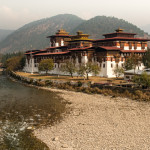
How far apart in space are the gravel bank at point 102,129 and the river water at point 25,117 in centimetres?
167

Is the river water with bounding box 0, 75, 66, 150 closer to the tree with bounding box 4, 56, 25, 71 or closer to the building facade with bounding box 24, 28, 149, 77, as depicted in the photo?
the building facade with bounding box 24, 28, 149, 77

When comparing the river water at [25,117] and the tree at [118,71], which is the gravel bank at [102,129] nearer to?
the river water at [25,117]

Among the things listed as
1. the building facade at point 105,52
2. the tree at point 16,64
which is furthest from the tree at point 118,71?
the tree at point 16,64

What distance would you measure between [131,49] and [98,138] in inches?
2617

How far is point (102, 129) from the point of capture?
30547mm

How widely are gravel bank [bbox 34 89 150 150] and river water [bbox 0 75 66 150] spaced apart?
1672mm

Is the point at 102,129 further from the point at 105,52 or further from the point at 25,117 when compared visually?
the point at 105,52

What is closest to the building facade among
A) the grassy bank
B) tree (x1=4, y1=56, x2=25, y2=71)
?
the grassy bank

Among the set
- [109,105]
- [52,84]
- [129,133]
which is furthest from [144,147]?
[52,84]

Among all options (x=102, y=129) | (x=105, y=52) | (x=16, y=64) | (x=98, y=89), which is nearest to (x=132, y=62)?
(x=105, y=52)

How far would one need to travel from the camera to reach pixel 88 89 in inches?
2327

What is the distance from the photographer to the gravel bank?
2577 cm

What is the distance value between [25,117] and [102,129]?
13540 millimetres

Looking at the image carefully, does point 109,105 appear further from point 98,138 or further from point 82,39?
point 82,39
